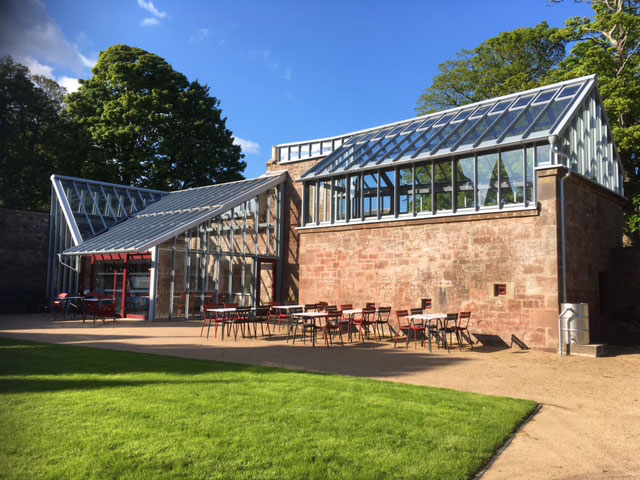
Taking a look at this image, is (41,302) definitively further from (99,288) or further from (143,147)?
(143,147)

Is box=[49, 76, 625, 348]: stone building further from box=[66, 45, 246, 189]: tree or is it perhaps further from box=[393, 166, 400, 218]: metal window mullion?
box=[66, 45, 246, 189]: tree

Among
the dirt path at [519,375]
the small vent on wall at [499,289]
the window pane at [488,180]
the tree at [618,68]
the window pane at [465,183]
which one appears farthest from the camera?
the tree at [618,68]

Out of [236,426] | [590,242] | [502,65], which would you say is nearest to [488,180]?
[590,242]

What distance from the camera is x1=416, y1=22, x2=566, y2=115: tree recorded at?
1045 inches

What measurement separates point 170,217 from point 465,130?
12.6 m

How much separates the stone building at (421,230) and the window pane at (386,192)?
0.03 m

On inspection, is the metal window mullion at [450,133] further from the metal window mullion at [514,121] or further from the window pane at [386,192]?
the metal window mullion at [514,121]

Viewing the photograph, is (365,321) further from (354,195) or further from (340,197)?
(340,197)

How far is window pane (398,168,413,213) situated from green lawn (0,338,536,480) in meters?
8.39

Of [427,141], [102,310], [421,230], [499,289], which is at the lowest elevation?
[102,310]

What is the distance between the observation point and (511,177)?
13086mm

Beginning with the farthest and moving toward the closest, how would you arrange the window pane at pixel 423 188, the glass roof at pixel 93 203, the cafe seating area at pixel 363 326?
the glass roof at pixel 93 203
the window pane at pixel 423 188
the cafe seating area at pixel 363 326

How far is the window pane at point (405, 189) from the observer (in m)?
15.2

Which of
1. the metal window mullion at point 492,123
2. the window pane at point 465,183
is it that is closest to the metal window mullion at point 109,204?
the window pane at point 465,183
